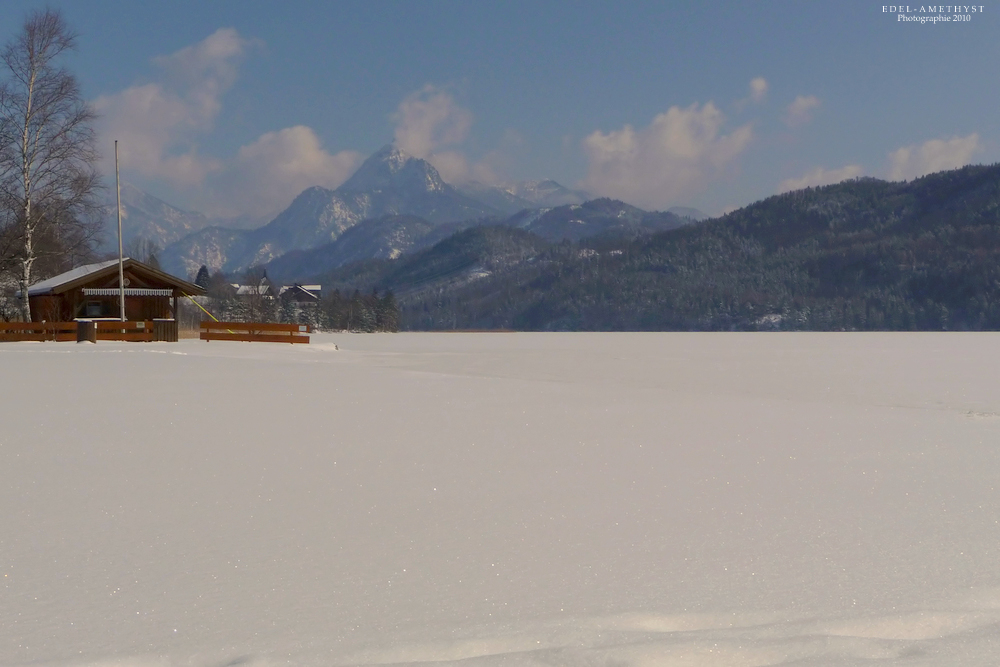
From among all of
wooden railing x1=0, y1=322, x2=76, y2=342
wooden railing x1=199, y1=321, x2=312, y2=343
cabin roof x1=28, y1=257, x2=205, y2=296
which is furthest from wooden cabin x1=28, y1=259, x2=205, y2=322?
wooden railing x1=0, y1=322, x2=76, y2=342

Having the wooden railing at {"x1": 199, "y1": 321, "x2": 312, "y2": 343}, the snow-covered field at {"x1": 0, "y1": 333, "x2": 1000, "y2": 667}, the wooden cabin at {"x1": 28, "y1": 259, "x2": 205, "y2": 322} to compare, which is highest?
the wooden cabin at {"x1": 28, "y1": 259, "x2": 205, "y2": 322}

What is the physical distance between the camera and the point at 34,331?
33156 mm

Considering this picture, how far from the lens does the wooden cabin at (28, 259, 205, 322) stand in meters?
37.8

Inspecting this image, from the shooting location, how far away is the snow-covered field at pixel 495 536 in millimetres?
4117

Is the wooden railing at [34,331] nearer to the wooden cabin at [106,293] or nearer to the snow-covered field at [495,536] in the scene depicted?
the wooden cabin at [106,293]

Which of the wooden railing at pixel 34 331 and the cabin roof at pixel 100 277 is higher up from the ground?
the cabin roof at pixel 100 277

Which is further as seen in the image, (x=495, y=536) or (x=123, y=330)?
(x=123, y=330)

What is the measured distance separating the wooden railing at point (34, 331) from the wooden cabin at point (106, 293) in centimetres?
409

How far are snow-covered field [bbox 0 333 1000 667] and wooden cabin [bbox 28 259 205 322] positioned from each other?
26.9 meters

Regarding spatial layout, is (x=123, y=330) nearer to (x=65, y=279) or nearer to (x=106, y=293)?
(x=65, y=279)

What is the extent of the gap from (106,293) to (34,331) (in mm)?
6130

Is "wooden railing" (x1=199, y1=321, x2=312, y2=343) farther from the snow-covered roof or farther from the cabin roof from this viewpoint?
the snow-covered roof

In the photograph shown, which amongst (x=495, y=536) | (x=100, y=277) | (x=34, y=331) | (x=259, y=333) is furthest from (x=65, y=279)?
(x=495, y=536)

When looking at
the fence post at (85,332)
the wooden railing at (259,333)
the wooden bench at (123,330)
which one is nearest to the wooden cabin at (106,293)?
the wooden railing at (259,333)
